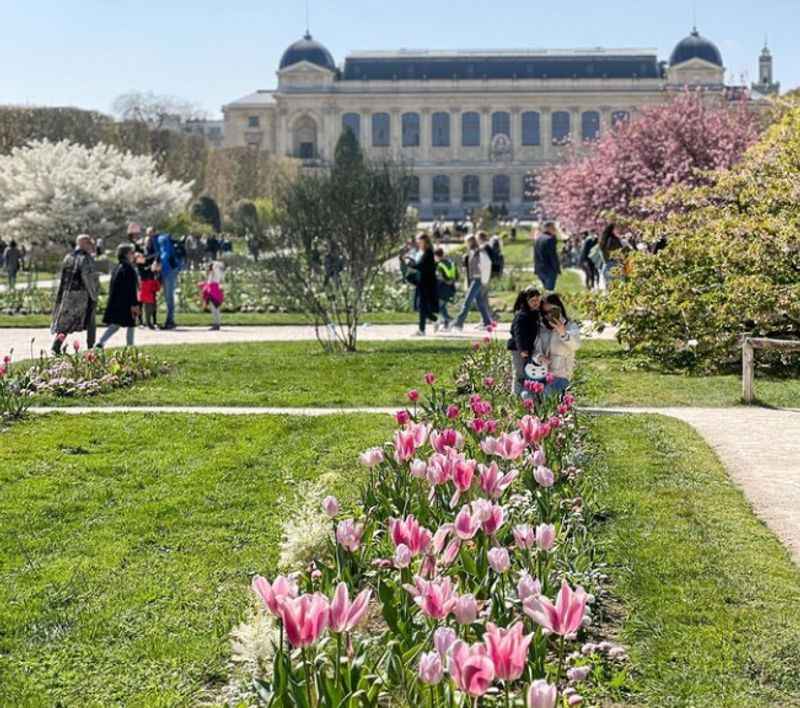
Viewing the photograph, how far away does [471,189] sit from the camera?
348ft

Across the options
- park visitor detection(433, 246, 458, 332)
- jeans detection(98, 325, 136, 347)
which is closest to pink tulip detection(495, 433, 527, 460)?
jeans detection(98, 325, 136, 347)

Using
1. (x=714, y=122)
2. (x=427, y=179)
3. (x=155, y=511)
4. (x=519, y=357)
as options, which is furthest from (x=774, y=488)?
(x=427, y=179)

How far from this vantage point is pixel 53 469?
359 inches

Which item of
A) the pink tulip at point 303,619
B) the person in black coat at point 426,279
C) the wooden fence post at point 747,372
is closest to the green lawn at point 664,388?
the wooden fence post at point 747,372

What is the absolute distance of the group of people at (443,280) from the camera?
58.9ft

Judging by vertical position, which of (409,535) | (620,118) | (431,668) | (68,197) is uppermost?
(620,118)

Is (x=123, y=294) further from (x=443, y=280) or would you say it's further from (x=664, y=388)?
(x=664, y=388)

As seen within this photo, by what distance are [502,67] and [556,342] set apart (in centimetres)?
10127

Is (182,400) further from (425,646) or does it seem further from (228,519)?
(425,646)

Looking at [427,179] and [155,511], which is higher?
[427,179]

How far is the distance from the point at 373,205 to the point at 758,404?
678 cm

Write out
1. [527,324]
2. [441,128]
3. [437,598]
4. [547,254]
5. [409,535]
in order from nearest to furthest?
1. [437,598]
2. [409,535]
3. [527,324]
4. [547,254]
5. [441,128]

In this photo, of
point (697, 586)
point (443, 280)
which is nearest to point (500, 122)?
point (443, 280)

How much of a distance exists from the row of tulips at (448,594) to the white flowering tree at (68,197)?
3097cm
